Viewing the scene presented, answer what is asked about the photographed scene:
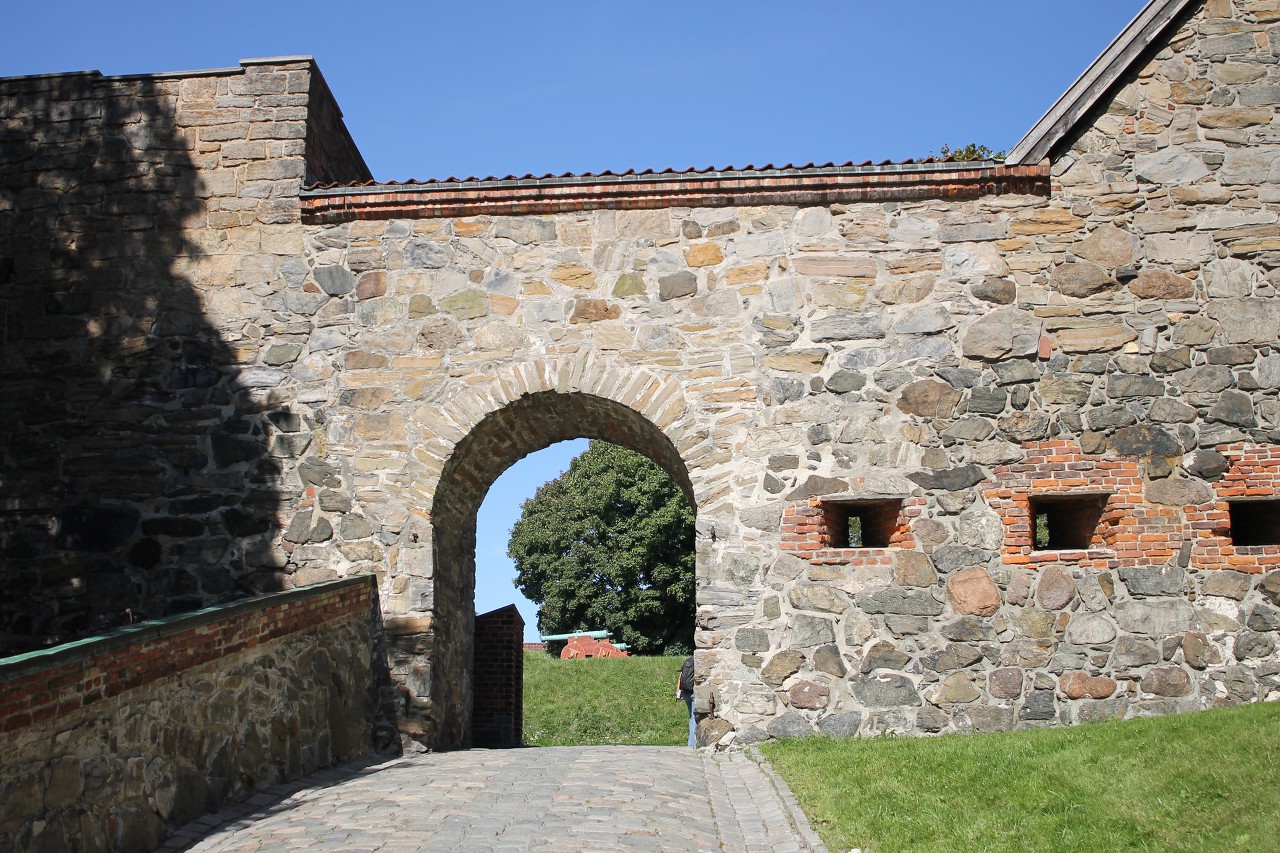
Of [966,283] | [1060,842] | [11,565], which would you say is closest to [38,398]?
[11,565]

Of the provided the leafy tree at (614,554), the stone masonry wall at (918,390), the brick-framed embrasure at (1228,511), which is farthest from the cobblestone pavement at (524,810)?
the leafy tree at (614,554)

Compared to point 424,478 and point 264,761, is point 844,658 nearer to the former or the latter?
point 424,478

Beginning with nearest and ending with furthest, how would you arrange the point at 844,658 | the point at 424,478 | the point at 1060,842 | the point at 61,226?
the point at 1060,842
the point at 844,658
the point at 424,478
the point at 61,226

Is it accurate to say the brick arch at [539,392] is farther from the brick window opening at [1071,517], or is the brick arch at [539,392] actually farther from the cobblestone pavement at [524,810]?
the brick window opening at [1071,517]

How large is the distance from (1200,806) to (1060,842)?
0.72 meters

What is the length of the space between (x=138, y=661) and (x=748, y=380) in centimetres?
545

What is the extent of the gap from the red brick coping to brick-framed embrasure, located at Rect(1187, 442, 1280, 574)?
2793mm

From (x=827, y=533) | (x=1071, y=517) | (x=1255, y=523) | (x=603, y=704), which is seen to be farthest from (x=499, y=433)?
(x=603, y=704)

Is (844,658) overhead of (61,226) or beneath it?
beneath

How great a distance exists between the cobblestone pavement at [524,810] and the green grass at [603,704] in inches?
268

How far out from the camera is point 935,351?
9.86m

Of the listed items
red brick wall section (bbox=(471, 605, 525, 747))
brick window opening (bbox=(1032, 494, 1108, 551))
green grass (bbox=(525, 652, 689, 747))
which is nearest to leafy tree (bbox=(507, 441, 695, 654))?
green grass (bbox=(525, 652, 689, 747))

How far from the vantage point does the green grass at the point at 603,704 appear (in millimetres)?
15727

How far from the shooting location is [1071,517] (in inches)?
395
